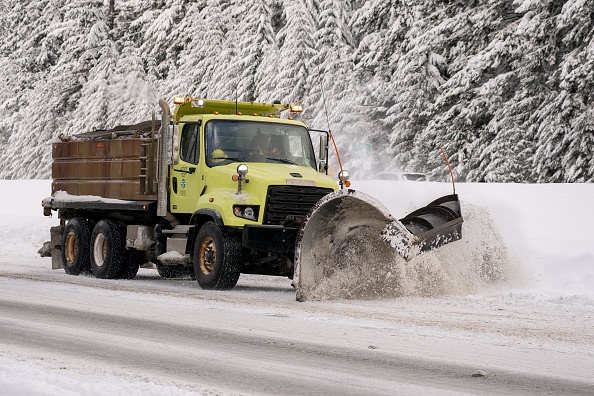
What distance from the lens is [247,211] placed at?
44.7 ft

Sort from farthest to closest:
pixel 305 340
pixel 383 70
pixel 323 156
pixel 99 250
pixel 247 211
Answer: pixel 383 70, pixel 99 250, pixel 323 156, pixel 247 211, pixel 305 340

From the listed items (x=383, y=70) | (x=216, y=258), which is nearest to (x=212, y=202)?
(x=216, y=258)

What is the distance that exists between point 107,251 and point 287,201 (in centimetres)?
356

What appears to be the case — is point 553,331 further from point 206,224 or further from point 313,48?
point 313,48

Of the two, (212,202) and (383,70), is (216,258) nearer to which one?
(212,202)

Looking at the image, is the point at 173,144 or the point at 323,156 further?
the point at 323,156

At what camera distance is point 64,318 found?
1055 cm

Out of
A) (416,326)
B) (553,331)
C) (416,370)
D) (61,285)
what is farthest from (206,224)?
(416,370)

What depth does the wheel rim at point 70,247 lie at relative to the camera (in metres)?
17.2

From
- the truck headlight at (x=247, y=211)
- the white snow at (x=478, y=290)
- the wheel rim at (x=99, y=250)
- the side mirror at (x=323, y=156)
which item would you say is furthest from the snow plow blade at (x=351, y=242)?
the wheel rim at (x=99, y=250)

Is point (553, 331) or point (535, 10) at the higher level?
point (535, 10)

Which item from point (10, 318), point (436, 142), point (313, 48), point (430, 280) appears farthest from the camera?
point (313, 48)

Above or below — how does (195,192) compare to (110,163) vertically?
below

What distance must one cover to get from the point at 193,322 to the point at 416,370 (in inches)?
127
